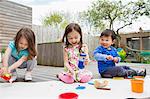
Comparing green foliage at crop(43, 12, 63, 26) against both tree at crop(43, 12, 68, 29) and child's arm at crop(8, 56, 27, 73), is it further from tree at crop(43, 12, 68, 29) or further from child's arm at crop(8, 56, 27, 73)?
child's arm at crop(8, 56, 27, 73)

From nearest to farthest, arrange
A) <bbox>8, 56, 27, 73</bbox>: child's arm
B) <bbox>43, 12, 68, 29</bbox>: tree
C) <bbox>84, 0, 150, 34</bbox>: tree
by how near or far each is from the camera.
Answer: <bbox>8, 56, 27, 73</bbox>: child's arm, <bbox>84, 0, 150, 34</bbox>: tree, <bbox>43, 12, 68, 29</bbox>: tree

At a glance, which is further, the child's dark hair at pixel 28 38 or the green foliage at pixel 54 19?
the green foliage at pixel 54 19

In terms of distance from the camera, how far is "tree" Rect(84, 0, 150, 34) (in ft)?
28.5

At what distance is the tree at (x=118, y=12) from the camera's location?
28.5 feet

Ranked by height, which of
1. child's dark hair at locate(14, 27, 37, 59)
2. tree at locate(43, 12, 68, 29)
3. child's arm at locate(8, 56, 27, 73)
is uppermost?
tree at locate(43, 12, 68, 29)

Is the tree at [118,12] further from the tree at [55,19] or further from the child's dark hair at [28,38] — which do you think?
the child's dark hair at [28,38]

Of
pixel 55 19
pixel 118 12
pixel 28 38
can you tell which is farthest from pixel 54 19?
pixel 28 38

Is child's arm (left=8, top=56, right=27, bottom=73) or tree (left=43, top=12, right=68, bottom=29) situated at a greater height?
tree (left=43, top=12, right=68, bottom=29)

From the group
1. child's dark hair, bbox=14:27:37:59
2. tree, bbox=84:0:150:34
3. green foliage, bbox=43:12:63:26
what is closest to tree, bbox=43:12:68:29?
green foliage, bbox=43:12:63:26

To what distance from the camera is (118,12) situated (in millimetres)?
8820

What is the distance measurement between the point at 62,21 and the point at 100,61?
763 centimetres

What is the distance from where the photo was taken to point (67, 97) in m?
1.18

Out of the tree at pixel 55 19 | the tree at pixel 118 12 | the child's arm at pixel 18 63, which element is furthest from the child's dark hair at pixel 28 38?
the tree at pixel 55 19

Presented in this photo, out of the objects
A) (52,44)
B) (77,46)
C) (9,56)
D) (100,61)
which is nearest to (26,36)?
(9,56)
